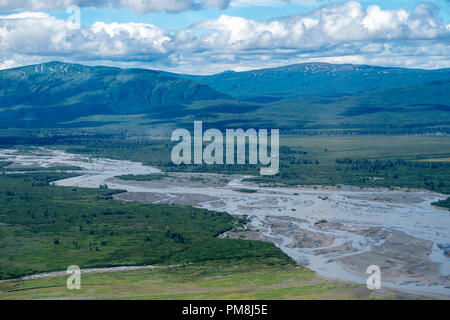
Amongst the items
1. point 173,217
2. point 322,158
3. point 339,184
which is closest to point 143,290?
point 173,217

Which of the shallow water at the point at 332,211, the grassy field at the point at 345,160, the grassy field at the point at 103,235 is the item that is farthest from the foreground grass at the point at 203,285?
the grassy field at the point at 345,160

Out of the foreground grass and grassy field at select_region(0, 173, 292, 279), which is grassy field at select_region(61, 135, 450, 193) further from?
the foreground grass

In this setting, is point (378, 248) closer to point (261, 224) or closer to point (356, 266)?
point (356, 266)

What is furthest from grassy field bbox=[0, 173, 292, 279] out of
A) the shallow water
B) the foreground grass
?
the shallow water

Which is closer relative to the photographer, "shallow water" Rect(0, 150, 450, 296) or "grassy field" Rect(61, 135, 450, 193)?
"shallow water" Rect(0, 150, 450, 296)

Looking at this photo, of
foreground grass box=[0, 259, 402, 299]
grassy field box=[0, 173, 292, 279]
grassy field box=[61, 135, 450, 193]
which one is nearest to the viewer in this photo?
foreground grass box=[0, 259, 402, 299]

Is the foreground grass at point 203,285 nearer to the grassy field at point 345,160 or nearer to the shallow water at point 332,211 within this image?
the shallow water at point 332,211

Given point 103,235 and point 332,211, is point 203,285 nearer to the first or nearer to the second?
point 103,235
